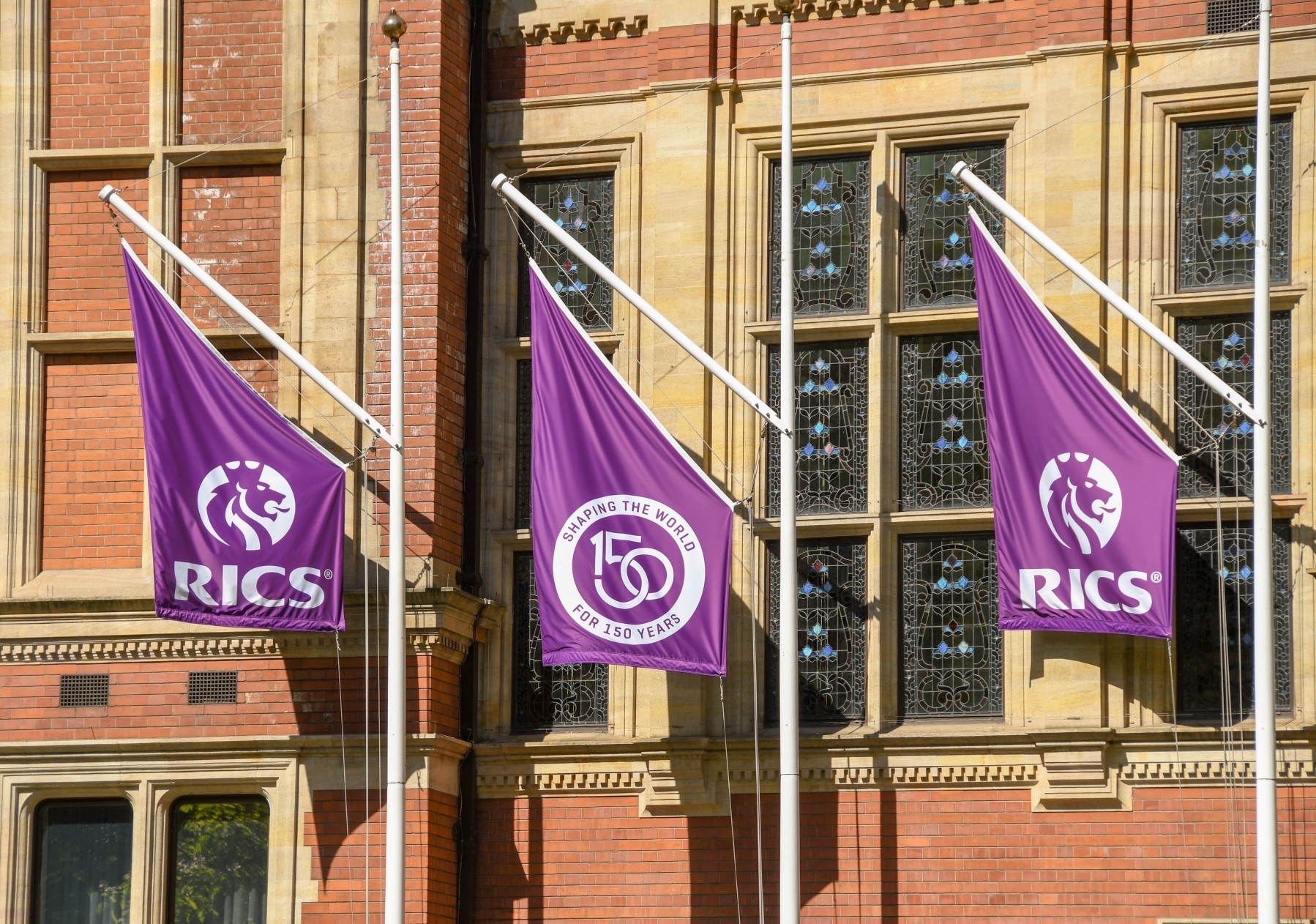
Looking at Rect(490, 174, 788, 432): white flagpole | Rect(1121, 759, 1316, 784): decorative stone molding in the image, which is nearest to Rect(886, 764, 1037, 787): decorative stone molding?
Rect(1121, 759, 1316, 784): decorative stone molding

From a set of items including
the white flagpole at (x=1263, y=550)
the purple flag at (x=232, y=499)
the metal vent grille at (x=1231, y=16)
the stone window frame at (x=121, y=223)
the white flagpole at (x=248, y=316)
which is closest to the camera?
the white flagpole at (x=1263, y=550)

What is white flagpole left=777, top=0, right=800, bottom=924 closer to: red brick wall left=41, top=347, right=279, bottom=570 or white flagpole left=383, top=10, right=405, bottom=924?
white flagpole left=383, top=10, right=405, bottom=924

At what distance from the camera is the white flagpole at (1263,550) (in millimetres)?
17156

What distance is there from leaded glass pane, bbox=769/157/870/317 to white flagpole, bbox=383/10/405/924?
3429 mm

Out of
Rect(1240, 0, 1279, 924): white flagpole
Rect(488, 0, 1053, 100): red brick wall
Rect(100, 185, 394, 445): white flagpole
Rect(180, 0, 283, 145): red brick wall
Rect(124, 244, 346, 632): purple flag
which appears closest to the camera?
Rect(1240, 0, 1279, 924): white flagpole

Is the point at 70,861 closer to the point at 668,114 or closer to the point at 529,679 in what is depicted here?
the point at 529,679

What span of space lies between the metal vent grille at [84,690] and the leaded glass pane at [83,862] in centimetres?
85

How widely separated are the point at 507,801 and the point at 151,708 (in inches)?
121

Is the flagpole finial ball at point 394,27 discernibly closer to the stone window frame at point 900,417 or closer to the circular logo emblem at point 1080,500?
the stone window frame at point 900,417

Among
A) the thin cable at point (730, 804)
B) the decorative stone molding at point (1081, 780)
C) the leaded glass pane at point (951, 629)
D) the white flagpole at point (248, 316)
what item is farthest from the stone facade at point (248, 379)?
the decorative stone molding at point (1081, 780)

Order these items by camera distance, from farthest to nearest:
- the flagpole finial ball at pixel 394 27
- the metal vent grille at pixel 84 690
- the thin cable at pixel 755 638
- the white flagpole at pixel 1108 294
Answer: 1. the metal vent grille at pixel 84 690
2. the thin cable at pixel 755 638
3. the flagpole finial ball at pixel 394 27
4. the white flagpole at pixel 1108 294

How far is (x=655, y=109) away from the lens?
21.3 m

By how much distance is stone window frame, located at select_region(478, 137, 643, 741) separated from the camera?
20.9 m

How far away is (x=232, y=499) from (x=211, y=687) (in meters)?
1.77
